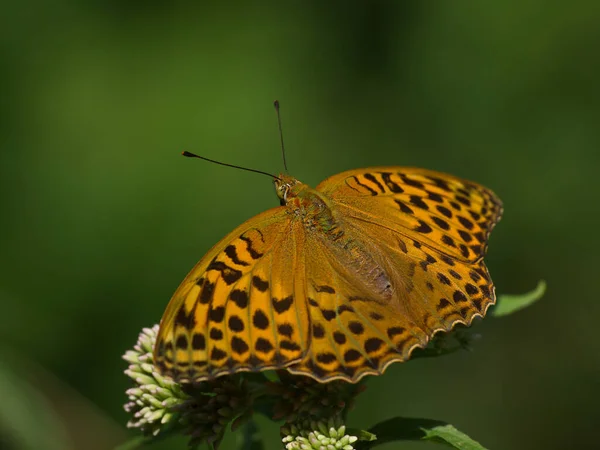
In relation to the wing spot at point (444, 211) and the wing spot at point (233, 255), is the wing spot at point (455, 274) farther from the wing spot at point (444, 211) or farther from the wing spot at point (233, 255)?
the wing spot at point (233, 255)

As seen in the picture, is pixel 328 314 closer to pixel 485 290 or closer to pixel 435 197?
pixel 485 290

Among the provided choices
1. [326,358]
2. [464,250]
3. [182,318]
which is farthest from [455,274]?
[182,318]

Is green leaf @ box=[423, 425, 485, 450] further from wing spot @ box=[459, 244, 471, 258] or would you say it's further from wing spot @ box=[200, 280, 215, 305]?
wing spot @ box=[200, 280, 215, 305]

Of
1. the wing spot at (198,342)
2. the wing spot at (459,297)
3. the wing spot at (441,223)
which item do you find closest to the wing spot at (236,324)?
the wing spot at (198,342)

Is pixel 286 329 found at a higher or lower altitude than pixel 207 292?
lower

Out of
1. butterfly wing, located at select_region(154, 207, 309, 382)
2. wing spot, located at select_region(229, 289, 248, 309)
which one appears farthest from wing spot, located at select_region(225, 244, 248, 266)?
wing spot, located at select_region(229, 289, 248, 309)

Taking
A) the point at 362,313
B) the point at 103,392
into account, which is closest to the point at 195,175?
the point at 103,392
